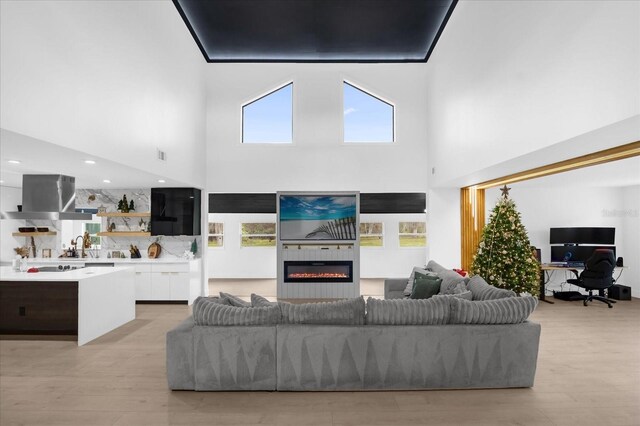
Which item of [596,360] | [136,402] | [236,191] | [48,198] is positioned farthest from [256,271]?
[596,360]

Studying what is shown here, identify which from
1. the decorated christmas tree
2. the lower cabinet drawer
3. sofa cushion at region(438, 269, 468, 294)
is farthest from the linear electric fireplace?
sofa cushion at region(438, 269, 468, 294)

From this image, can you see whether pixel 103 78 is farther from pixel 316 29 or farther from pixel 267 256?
pixel 267 256

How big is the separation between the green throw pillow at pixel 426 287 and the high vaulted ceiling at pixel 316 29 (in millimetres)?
4487

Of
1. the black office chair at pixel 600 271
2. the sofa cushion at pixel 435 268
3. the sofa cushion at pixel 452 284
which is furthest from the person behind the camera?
the black office chair at pixel 600 271

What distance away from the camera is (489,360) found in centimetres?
338

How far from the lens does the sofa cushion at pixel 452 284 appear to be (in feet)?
14.9

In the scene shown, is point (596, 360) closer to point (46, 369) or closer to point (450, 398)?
point (450, 398)

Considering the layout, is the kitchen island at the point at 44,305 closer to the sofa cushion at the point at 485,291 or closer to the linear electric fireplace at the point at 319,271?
the linear electric fireplace at the point at 319,271

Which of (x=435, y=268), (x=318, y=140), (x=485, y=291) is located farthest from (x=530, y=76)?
(x=318, y=140)

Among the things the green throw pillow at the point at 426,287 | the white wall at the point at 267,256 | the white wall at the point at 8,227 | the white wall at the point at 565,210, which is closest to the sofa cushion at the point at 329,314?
the green throw pillow at the point at 426,287

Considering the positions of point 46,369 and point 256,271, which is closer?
point 46,369

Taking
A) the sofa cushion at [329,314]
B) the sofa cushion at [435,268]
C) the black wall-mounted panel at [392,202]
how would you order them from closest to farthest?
1. the sofa cushion at [329,314]
2. the sofa cushion at [435,268]
3. the black wall-mounted panel at [392,202]

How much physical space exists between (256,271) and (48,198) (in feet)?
20.4

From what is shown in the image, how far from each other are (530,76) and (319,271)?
5.34m
